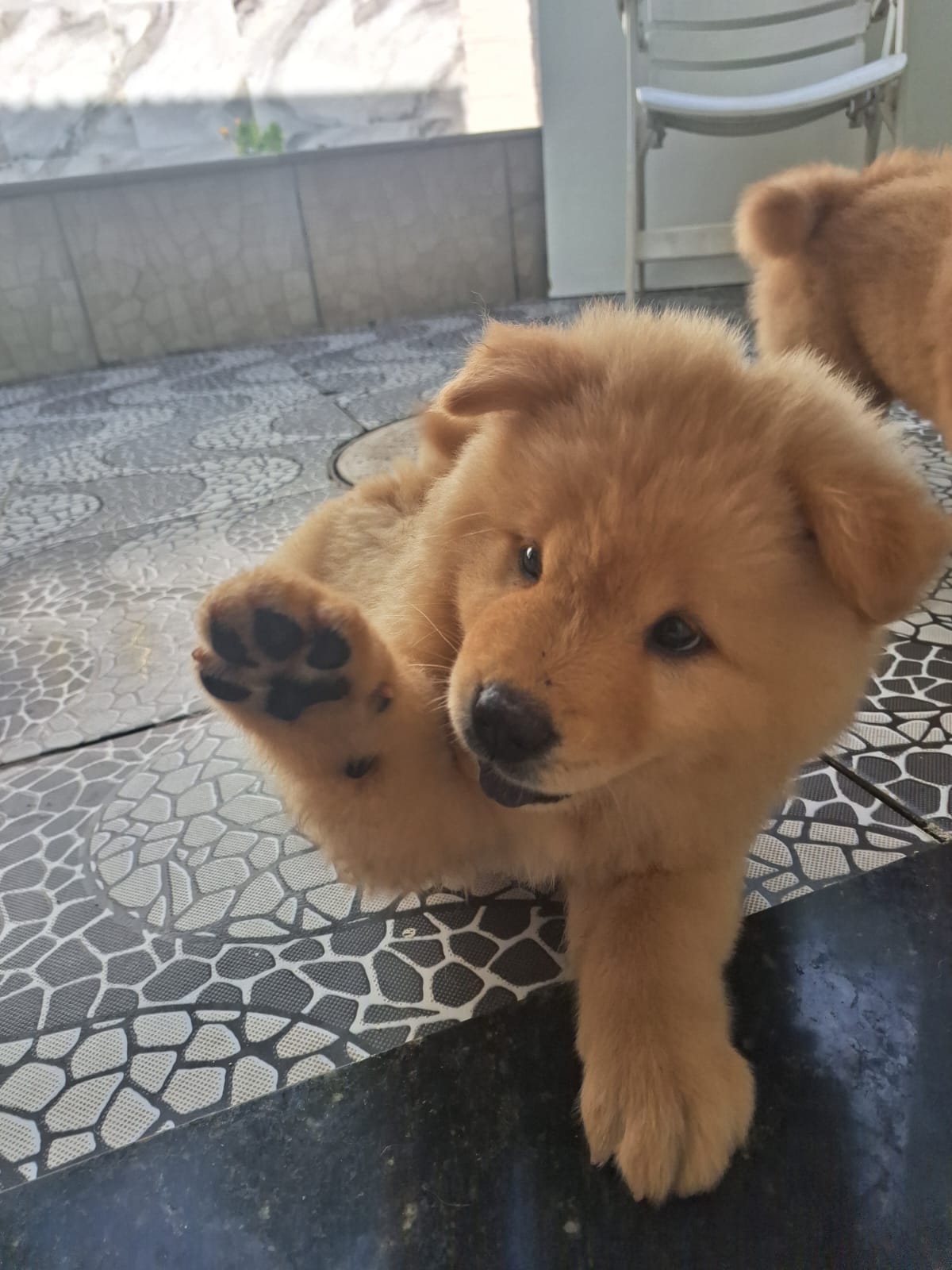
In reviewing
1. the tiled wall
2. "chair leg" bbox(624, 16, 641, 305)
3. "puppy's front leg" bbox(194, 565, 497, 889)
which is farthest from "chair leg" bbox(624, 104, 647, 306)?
"puppy's front leg" bbox(194, 565, 497, 889)

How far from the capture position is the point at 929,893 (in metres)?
0.79

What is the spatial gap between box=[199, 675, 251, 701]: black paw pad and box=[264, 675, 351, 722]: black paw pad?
0.02m

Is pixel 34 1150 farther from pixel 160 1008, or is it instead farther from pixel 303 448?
pixel 303 448

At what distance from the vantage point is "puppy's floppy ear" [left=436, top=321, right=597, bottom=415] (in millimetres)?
639

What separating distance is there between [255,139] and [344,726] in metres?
3.37

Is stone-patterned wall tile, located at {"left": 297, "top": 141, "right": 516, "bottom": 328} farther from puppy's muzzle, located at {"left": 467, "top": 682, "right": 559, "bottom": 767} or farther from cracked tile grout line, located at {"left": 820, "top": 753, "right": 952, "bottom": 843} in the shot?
puppy's muzzle, located at {"left": 467, "top": 682, "right": 559, "bottom": 767}

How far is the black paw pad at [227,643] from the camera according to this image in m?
0.58

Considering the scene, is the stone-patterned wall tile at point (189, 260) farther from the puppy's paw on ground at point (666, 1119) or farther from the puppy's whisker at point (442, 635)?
the puppy's paw on ground at point (666, 1119)

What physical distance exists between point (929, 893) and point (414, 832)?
46 cm

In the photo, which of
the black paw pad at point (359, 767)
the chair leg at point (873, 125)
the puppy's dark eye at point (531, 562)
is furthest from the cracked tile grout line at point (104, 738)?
the chair leg at point (873, 125)

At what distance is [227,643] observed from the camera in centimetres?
59

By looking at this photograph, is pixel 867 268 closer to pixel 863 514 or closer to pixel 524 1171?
pixel 863 514

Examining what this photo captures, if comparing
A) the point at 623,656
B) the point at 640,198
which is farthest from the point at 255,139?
the point at 623,656

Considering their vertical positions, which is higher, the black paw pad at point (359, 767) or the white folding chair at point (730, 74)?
the white folding chair at point (730, 74)
